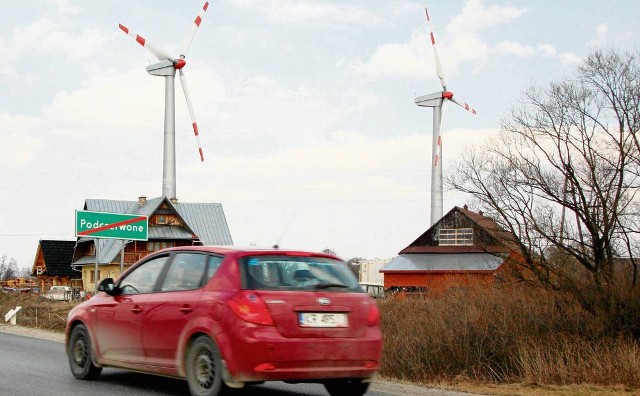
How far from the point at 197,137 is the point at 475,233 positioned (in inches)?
949

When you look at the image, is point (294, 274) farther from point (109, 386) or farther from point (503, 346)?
point (503, 346)

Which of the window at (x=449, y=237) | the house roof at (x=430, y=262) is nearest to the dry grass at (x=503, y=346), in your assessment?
the house roof at (x=430, y=262)

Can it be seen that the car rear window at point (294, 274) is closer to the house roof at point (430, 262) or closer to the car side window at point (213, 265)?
the car side window at point (213, 265)

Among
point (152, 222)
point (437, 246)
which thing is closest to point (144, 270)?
point (437, 246)

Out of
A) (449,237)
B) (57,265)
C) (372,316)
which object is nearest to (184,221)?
(57,265)

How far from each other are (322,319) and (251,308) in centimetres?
72

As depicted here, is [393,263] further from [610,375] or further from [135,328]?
[135,328]

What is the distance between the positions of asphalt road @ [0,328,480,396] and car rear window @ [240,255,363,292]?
129 cm

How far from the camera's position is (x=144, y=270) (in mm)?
9977

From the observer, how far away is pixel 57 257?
→ 94.9m

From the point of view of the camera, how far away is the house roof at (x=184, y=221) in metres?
77.8

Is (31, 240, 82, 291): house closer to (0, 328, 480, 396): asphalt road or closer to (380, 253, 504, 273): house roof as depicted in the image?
(380, 253, 504, 273): house roof

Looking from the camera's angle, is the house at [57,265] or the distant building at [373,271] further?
the house at [57,265]

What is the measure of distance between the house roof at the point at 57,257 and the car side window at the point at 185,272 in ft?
286
